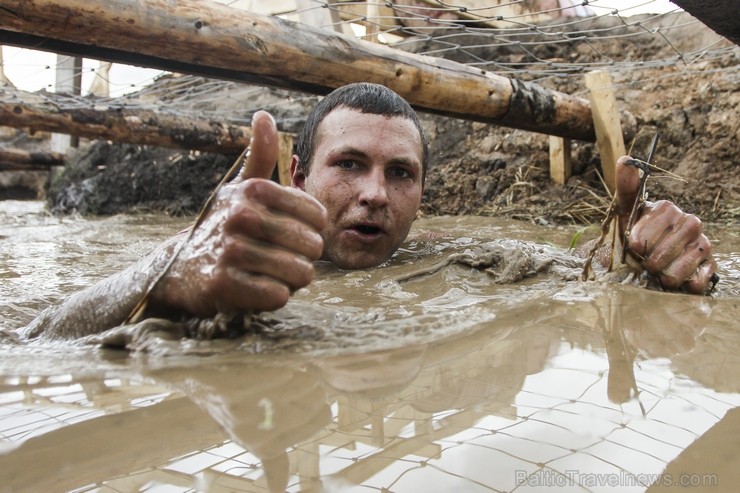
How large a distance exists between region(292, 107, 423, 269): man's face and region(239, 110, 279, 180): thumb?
1.20 meters

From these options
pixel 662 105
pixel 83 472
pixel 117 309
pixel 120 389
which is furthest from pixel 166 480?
pixel 662 105

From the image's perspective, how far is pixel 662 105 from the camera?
220 inches

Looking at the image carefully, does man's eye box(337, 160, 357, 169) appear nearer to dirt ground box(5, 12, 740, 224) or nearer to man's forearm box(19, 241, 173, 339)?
man's forearm box(19, 241, 173, 339)

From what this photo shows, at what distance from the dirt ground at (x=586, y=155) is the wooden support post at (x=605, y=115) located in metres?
0.33

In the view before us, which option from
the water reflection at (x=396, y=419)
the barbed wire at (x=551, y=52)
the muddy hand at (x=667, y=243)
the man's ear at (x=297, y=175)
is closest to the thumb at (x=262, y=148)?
the water reflection at (x=396, y=419)

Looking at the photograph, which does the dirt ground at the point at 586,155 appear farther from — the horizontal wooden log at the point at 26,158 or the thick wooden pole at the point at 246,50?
the horizontal wooden log at the point at 26,158

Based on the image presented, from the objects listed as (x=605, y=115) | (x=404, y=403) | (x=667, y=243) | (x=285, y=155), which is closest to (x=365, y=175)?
(x=667, y=243)

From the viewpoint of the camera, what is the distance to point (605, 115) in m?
4.90

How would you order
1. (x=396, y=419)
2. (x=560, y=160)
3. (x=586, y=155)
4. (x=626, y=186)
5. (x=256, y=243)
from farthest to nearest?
(x=586, y=155)
(x=560, y=160)
(x=626, y=186)
(x=256, y=243)
(x=396, y=419)

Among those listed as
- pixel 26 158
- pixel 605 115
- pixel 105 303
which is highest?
pixel 605 115

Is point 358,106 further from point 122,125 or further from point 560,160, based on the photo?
point 122,125

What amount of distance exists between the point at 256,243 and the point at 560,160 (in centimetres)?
467

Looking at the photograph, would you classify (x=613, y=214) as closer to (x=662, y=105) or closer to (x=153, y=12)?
(x=153, y=12)

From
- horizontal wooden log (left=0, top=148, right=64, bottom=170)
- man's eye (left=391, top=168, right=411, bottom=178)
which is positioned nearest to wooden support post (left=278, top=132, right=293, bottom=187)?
man's eye (left=391, top=168, right=411, bottom=178)
